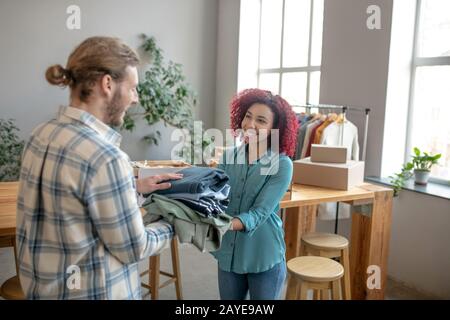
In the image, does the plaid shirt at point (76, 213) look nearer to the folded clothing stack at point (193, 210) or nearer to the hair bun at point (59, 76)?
the hair bun at point (59, 76)

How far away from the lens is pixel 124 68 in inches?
41.6

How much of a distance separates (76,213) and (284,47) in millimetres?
4221

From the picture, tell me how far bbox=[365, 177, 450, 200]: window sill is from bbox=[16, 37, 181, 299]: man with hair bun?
2.41 m

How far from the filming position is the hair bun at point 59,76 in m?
1.04

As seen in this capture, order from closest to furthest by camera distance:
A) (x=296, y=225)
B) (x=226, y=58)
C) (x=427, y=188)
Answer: (x=296, y=225)
(x=427, y=188)
(x=226, y=58)

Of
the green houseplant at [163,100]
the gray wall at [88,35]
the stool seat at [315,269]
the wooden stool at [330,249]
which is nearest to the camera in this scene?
the stool seat at [315,269]

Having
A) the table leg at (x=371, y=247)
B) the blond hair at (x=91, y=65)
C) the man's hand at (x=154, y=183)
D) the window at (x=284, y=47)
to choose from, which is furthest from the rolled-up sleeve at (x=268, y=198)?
the window at (x=284, y=47)

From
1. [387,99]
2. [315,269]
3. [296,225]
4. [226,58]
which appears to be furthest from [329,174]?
[226,58]

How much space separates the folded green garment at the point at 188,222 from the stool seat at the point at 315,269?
827 mm

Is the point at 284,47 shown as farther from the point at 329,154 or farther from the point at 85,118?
the point at 85,118

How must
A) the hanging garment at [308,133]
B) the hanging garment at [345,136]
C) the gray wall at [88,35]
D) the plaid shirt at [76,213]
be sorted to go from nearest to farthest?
the plaid shirt at [76,213] → the hanging garment at [345,136] → the hanging garment at [308,133] → the gray wall at [88,35]

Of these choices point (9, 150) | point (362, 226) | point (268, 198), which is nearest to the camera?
point (268, 198)

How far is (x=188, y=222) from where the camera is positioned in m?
1.24
